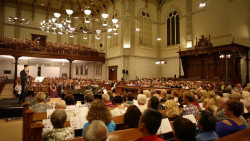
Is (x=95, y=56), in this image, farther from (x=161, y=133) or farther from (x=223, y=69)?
(x=161, y=133)

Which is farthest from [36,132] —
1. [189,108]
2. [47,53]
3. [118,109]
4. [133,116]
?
[47,53]

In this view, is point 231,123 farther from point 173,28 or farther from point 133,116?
point 173,28

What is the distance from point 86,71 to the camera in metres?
22.5

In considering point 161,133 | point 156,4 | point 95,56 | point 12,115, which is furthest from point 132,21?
point 161,133

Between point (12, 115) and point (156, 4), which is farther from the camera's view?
point (156, 4)

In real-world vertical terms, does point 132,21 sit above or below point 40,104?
above

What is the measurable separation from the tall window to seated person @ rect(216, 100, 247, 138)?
15.5 m

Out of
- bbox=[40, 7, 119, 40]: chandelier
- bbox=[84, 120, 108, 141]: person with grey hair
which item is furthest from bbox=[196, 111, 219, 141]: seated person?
bbox=[40, 7, 119, 40]: chandelier

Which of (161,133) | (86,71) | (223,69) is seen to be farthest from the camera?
(86,71)

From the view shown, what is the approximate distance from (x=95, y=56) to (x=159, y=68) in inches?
296

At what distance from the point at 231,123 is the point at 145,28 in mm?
16832

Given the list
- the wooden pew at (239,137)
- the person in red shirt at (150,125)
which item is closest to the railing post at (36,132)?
the person in red shirt at (150,125)

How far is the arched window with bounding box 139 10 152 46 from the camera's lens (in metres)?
17.8

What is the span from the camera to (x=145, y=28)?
1809cm
